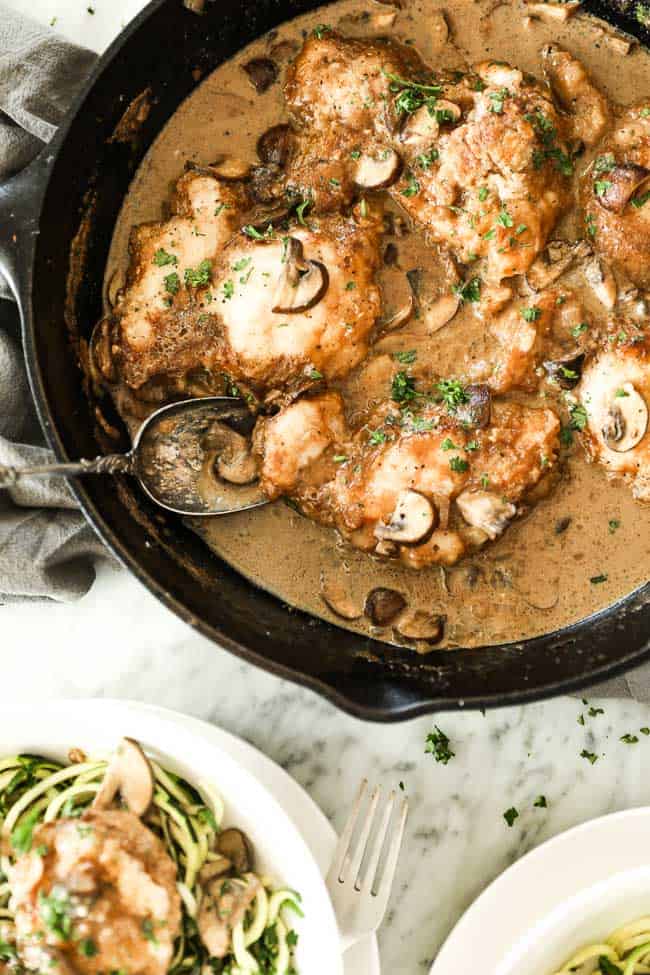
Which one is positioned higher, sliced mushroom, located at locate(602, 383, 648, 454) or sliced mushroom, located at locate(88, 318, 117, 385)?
sliced mushroom, located at locate(602, 383, 648, 454)

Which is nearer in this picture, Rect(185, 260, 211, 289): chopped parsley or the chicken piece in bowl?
the chicken piece in bowl

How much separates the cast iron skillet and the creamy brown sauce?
68mm

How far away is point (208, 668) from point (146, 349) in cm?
117

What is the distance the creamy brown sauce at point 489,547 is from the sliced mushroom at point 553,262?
0.07 metres

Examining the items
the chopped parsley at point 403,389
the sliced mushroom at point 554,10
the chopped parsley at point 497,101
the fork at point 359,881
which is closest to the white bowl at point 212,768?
the fork at point 359,881

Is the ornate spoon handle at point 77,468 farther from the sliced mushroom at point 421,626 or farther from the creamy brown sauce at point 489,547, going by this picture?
the sliced mushroom at point 421,626

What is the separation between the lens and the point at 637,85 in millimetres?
3447

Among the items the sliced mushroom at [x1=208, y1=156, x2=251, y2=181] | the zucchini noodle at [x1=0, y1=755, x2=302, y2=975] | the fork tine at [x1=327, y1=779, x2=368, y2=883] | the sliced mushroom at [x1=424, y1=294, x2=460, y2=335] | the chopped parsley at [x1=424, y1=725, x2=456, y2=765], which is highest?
the sliced mushroom at [x1=208, y1=156, x2=251, y2=181]

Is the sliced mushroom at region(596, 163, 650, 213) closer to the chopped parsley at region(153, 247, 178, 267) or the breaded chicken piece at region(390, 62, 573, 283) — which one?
the breaded chicken piece at region(390, 62, 573, 283)

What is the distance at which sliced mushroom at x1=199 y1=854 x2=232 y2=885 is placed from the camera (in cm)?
320

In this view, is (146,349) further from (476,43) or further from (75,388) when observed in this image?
(476,43)

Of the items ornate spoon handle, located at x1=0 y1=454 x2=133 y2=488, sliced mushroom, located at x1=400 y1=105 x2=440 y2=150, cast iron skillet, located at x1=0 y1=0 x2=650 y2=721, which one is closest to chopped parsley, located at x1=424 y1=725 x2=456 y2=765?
cast iron skillet, located at x1=0 y1=0 x2=650 y2=721

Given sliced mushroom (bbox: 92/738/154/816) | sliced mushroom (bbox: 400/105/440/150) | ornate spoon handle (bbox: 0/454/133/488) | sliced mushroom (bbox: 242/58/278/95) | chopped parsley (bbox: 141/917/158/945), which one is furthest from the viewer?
sliced mushroom (bbox: 242/58/278/95)

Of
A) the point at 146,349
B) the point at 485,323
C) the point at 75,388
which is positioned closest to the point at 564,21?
the point at 485,323
